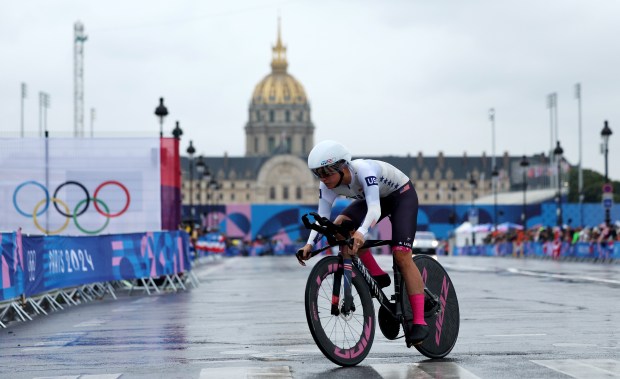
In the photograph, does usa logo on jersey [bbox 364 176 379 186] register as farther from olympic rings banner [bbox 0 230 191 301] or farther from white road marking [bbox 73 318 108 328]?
olympic rings banner [bbox 0 230 191 301]

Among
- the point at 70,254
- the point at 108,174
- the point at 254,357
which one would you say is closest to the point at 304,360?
the point at 254,357

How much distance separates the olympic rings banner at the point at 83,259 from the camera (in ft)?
57.8

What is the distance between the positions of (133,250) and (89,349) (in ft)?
46.0

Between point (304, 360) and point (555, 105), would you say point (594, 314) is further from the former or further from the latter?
point (555, 105)

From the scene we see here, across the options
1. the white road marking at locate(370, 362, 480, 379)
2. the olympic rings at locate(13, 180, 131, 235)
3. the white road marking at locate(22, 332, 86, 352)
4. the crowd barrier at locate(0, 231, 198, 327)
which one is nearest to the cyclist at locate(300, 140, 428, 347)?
the white road marking at locate(370, 362, 480, 379)

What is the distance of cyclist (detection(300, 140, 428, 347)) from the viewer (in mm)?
9125

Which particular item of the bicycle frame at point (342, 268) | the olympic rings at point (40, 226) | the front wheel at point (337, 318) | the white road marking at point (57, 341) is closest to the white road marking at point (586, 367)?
the bicycle frame at point (342, 268)

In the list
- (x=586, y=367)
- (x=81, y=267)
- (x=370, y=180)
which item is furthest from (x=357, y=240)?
(x=81, y=267)

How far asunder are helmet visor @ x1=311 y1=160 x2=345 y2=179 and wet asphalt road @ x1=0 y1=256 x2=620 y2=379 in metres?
1.31

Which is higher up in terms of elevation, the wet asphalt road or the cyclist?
the cyclist

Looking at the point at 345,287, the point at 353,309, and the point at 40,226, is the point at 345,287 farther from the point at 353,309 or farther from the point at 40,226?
the point at 40,226

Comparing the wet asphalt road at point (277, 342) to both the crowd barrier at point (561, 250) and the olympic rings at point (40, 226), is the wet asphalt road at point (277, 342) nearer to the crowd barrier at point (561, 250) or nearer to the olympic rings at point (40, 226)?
the olympic rings at point (40, 226)

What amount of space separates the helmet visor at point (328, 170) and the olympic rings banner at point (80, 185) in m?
20.4

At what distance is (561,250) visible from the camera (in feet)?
186
